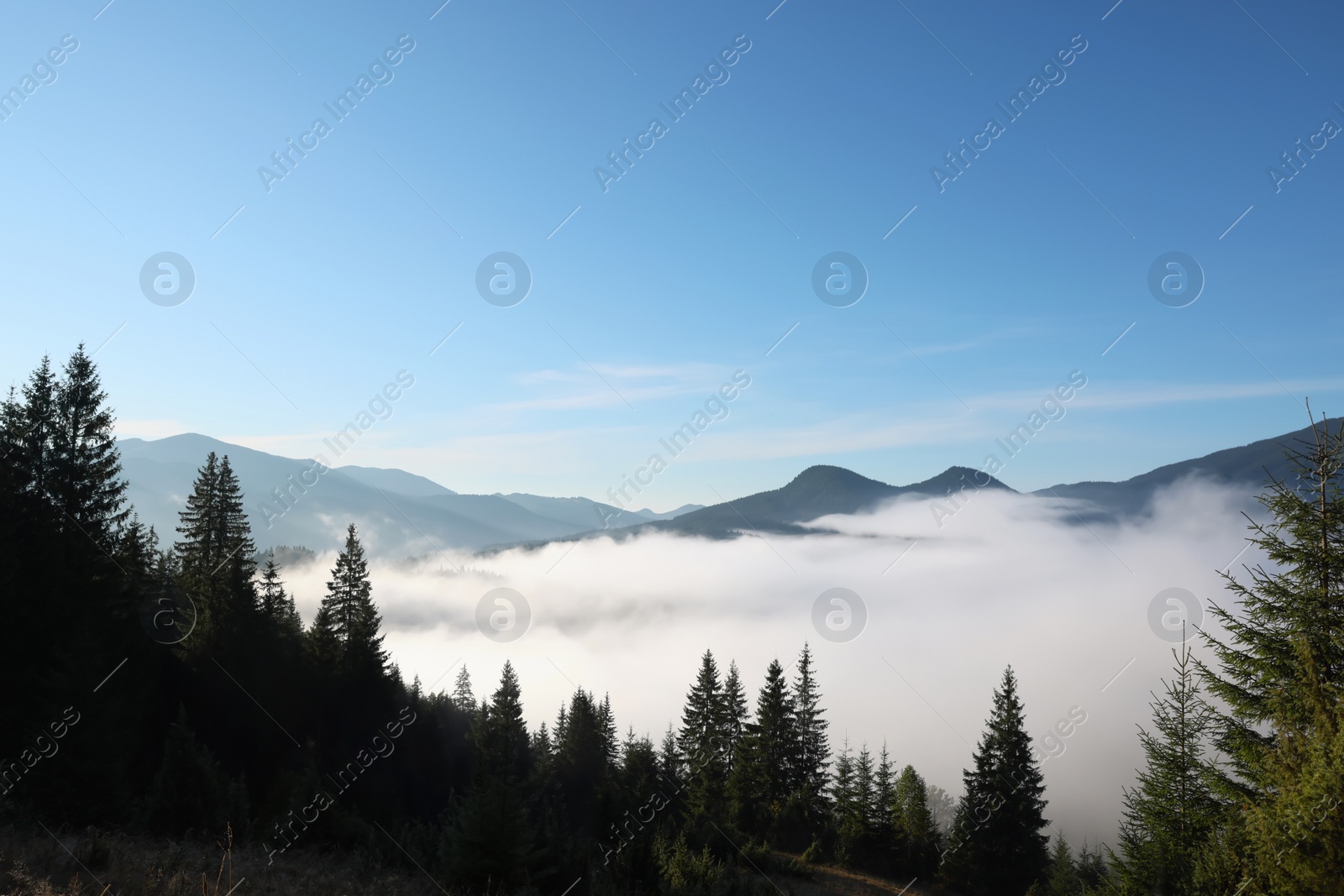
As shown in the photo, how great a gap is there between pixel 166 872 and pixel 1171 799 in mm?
22386

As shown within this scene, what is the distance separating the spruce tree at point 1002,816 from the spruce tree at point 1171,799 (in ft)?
93.0

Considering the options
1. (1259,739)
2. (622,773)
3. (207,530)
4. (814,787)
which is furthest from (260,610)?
(1259,739)

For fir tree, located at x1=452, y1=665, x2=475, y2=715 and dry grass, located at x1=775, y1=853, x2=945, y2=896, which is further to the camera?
fir tree, located at x1=452, y1=665, x2=475, y2=715

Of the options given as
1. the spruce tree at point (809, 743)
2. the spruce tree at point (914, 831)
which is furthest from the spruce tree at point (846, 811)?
the spruce tree at point (914, 831)

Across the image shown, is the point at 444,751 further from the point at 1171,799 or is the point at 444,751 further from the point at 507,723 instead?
the point at 1171,799

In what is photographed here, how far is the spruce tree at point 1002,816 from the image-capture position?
4359cm

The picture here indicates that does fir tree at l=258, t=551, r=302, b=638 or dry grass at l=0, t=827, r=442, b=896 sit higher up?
fir tree at l=258, t=551, r=302, b=638

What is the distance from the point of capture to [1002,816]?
1757 inches

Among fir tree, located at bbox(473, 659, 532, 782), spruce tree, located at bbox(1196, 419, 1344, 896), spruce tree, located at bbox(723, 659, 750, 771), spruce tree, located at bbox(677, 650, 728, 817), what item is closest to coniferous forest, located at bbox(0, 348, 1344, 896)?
spruce tree, located at bbox(1196, 419, 1344, 896)

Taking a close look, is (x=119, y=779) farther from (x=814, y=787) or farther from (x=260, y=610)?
(x=814, y=787)

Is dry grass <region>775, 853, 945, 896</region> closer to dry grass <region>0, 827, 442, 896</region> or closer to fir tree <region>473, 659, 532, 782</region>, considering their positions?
dry grass <region>0, 827, 442, 896</region>

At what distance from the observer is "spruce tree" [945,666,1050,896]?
143 feet

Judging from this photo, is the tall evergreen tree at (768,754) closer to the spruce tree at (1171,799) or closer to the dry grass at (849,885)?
Result: the dry grass at (849,885)

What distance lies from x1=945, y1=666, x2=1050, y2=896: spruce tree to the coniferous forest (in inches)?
6.6
